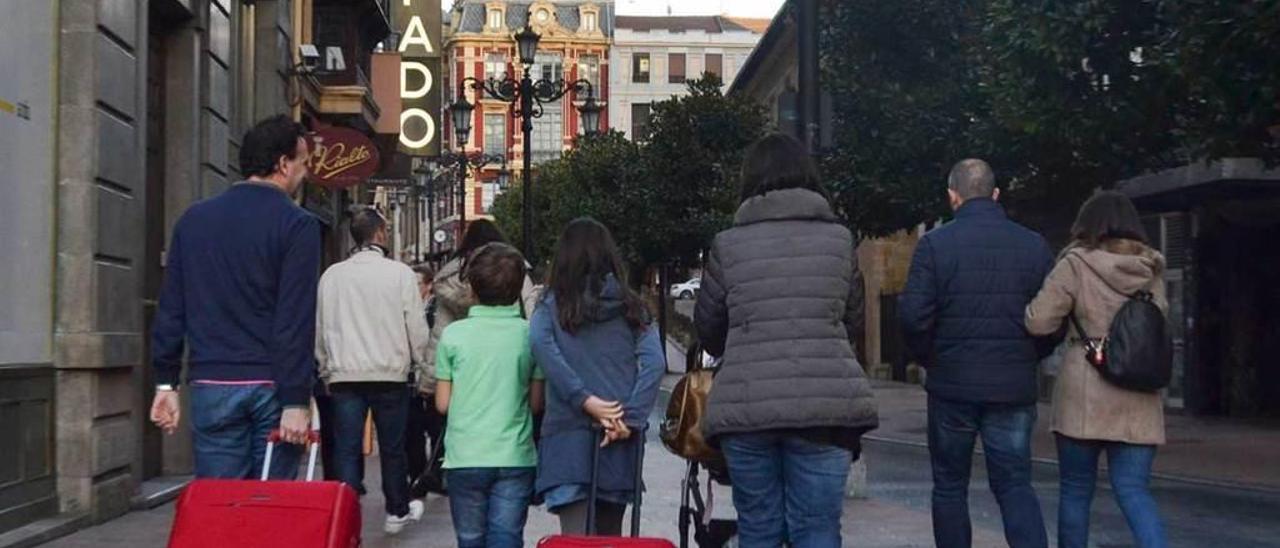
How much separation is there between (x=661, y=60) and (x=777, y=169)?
101566 millimetres

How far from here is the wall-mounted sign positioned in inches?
864

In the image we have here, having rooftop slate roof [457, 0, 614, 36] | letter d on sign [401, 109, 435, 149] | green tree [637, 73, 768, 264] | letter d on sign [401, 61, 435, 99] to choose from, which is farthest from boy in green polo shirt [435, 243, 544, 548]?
rooftop slate roof [457, 0, 614, 36]

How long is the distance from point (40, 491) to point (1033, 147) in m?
13.7

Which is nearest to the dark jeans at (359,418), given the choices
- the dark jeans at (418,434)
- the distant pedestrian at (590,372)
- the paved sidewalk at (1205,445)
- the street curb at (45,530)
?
the street curb at (45,530)

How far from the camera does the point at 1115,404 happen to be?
323 inches

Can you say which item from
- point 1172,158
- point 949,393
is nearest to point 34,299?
point 949,393

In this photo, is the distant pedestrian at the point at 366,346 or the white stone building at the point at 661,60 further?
the white stone building at the point at 661,60

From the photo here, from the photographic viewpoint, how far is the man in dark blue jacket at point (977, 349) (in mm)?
7941

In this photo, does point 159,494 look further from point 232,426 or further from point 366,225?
point 232,426

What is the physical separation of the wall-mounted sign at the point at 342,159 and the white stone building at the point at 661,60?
8466 centimetres

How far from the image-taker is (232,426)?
6695mm

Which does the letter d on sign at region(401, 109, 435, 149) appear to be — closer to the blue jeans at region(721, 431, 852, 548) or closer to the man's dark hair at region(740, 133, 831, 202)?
the man's dark hair at region(740, 133, 831, 202)

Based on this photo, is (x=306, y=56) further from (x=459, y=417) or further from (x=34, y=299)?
(x=459, y=417)

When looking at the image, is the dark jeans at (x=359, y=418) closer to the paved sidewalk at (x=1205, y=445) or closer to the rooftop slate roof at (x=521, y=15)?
the paved sidewalk at (x=1205, y=445)
